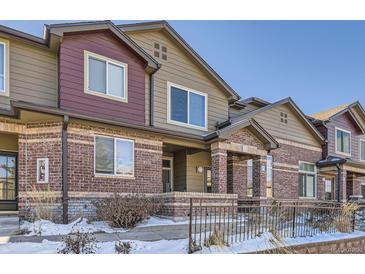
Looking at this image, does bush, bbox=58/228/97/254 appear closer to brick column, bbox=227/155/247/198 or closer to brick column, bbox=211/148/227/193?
brick column, bbox=211/148/227/193

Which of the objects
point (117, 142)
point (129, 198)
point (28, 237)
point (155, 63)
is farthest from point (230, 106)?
point (28, 237)

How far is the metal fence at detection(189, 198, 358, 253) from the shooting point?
7461 mm

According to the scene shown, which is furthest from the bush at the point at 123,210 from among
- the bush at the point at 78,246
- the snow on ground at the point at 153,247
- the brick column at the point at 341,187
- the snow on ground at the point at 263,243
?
the brick column at the point at 341,187

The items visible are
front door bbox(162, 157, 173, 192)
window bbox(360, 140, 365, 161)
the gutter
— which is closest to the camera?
the gutter

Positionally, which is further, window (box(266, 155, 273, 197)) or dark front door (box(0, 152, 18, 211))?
window (box(266, 155, 273, 197))

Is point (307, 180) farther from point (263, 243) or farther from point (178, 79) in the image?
point (263, 243)

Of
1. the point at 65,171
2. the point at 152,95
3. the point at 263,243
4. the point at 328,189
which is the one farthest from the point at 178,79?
the point at 328,189

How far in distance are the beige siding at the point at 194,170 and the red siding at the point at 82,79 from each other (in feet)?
13.2

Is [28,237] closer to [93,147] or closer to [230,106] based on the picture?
[93,147]

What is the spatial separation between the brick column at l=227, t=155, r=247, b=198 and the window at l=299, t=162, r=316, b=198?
4.63 meters

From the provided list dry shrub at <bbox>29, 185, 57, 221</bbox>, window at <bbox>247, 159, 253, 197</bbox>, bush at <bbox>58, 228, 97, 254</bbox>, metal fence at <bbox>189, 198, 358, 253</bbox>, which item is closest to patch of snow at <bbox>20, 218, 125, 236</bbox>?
dry shrub at <bbox>29, 185, 57, 221</bbox>

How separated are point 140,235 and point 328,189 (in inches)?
639

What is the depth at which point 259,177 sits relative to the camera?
→ 14711 millimetres

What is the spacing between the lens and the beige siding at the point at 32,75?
10.5m
